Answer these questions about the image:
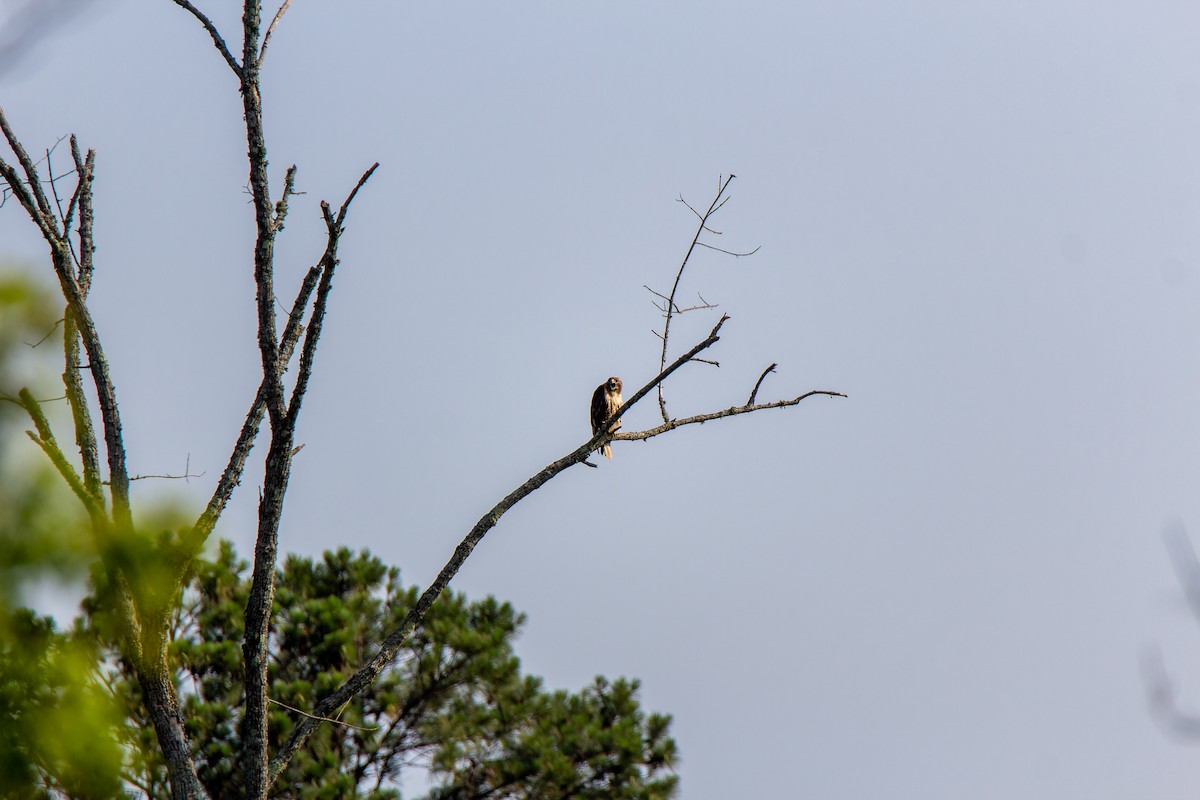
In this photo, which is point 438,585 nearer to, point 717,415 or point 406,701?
point 717,415

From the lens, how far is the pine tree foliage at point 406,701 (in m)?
12.3

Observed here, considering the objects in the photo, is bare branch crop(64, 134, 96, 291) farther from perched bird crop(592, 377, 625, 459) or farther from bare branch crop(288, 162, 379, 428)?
perched bird crop(592, 377, 625, 459)

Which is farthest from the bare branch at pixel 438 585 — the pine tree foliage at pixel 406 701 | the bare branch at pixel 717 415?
the pine tree foliage at pixel 406 701

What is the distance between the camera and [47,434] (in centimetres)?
571

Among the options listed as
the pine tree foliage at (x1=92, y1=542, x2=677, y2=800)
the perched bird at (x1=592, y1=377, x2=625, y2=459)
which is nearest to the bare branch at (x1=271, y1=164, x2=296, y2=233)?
the perched bird at (x1=592, y1=377, x2=625, y2=459)

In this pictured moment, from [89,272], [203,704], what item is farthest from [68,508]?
Answer: [203,704]

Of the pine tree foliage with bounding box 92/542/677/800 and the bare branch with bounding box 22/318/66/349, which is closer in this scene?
the bare branch with bounding box 22/318/66/349

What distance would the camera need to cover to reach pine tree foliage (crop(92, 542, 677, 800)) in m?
12.3

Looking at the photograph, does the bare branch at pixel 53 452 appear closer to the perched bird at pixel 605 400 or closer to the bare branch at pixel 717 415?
the bare branch at pixel 717 415

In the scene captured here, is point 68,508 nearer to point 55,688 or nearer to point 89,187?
point 55,688

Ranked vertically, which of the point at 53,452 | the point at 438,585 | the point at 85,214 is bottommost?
the point at 438,585

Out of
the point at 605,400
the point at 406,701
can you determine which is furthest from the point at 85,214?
the point at 406,701

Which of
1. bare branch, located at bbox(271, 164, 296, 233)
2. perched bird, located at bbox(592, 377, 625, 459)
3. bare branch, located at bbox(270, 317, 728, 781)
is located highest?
perched bird, located at bbox(592, 377, 625, 459)

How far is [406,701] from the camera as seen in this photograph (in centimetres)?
1365
